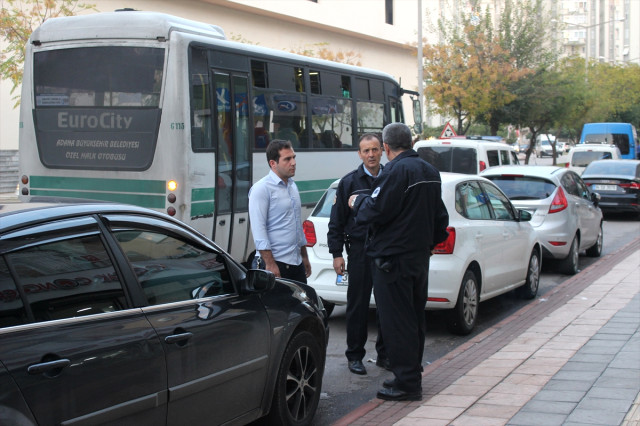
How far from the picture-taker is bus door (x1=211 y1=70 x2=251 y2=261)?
11055 millimetres

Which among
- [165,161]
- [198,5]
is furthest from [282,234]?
[198,5]

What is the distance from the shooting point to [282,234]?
20.8 ft

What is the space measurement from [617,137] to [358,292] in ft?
125

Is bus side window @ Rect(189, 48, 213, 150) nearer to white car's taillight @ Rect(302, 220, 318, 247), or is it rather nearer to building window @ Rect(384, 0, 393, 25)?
white car's taillight @ Rect(302, 220, 318, 247)

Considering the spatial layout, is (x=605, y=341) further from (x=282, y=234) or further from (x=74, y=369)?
(x=74, y=369)

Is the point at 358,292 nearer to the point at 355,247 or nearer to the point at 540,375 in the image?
the point at 355,247

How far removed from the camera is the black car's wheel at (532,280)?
10227 mm

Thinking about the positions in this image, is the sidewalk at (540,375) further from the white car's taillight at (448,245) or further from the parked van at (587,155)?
the parked van at (587,155)

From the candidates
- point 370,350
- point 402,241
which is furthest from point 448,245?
point 402,241

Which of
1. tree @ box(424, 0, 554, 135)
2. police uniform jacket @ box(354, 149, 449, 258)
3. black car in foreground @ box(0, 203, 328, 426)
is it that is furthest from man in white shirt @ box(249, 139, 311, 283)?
tree @ box(424, 0, 554, 135)

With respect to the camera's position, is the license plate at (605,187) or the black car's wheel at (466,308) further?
the license plate at (605,187)

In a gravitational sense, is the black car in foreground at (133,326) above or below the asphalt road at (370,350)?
above

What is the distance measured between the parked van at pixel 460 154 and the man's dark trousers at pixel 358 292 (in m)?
10.9

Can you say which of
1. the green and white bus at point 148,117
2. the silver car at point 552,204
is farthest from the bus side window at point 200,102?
the silver car at point 552,204
